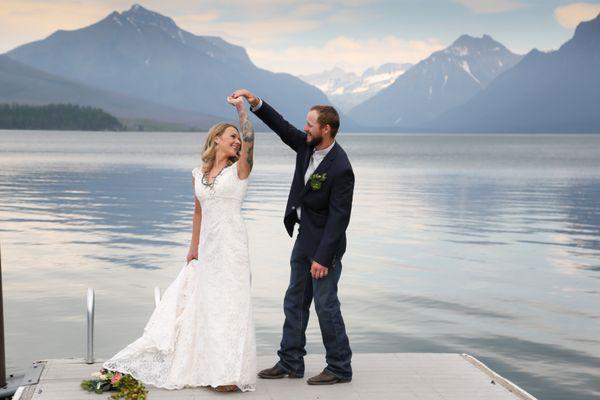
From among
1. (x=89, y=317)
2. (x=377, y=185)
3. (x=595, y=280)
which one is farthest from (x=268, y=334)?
(x=377, y=185)

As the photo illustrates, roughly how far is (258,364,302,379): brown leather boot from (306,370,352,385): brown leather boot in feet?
0.99

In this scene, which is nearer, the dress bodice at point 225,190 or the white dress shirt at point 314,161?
the dress bodice at point 225,190

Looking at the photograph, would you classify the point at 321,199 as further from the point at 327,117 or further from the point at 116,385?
A: the point at 116,385

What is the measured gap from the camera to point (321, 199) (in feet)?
26.9

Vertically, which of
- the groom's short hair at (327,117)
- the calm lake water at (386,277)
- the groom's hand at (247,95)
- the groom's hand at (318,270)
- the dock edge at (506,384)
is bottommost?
the calm lake water at (386,277)

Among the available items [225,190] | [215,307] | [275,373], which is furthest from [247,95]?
[275,373]

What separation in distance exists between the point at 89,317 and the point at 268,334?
556 centimetres

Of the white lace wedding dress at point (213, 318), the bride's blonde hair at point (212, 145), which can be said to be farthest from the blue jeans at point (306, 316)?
the bride's blonde hair at point (212, 145)

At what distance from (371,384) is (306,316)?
0.88m

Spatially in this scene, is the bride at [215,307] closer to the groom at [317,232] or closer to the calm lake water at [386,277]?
the groom at [317,232]

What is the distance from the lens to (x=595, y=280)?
65.6 ft

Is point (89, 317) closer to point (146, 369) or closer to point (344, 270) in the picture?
point (146, 369)

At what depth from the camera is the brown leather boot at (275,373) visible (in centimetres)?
851

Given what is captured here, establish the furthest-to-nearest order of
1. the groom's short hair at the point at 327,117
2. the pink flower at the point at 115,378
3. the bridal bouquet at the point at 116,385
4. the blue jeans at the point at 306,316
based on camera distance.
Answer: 1. the blue jeans at the point at 306,316
2. the groom's short hair at the point at 327,117
3. the pink flower at the point at 115,378
4. the bridal bouquet at the point at 116,385
